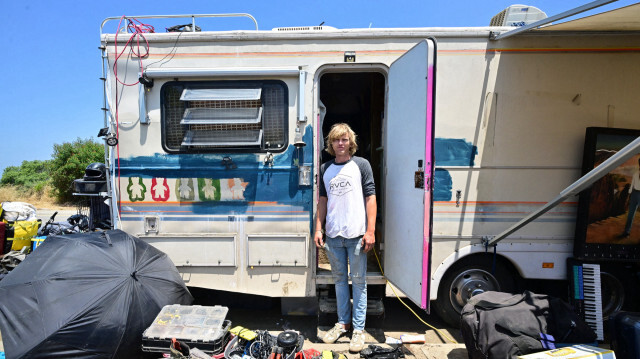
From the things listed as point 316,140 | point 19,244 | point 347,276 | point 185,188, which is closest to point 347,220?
point 347,276

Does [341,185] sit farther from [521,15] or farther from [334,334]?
[521,15]

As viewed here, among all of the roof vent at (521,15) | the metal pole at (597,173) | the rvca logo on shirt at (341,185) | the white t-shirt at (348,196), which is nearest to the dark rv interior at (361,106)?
the white t-shirt at (348,196)

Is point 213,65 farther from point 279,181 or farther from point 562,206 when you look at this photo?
point 562,206

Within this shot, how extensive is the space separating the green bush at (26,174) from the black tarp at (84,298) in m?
24.0

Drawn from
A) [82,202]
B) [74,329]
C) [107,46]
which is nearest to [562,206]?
[74,329]

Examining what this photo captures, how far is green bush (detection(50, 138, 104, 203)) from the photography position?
15.7m

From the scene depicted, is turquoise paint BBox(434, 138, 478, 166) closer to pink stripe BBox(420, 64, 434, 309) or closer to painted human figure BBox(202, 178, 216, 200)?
pink stripe BBox(420, 64, 434, 309)

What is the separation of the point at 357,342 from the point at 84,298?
2332 mm

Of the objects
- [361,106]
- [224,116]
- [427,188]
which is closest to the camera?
[427,188]

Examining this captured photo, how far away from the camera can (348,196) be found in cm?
304

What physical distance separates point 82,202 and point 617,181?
7.71m

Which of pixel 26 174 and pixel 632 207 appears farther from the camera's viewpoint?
pixel 26 174

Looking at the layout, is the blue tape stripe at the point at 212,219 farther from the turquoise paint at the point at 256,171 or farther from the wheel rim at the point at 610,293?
the wheel rim at the point at 610,293

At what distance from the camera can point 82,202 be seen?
588 cm
